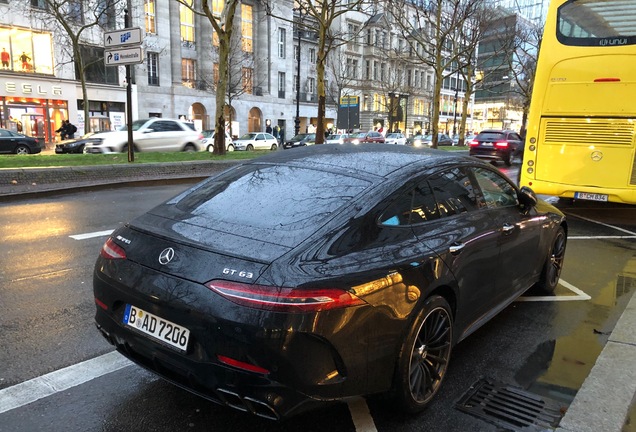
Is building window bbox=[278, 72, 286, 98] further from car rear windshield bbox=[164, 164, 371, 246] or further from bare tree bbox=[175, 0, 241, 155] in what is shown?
car rear windshield bbox=[164, 164, 371, 246]

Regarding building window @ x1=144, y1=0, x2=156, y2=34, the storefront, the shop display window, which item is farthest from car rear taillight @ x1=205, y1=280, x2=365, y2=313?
building window @ x1=144, y1=0, x2=156, y2=34

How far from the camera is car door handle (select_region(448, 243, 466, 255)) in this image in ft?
10.4

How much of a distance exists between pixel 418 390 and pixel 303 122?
200ft

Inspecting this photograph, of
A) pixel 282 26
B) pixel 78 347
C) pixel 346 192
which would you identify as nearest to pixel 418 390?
pixel 346 192

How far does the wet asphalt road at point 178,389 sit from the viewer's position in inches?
113

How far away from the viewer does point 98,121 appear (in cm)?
4012

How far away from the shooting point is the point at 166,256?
269 centimetres

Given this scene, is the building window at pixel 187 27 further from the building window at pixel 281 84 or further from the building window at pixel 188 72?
the building window at pixel 281 84

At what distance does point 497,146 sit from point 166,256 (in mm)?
22933

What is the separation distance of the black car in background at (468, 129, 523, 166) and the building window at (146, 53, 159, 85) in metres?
30.0

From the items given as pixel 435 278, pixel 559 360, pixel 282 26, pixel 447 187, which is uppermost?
pixel 282 26

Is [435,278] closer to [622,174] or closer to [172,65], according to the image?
[622,174]

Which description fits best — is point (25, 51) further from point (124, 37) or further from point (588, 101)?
point (588, 101)

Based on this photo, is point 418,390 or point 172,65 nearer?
point 418,390
